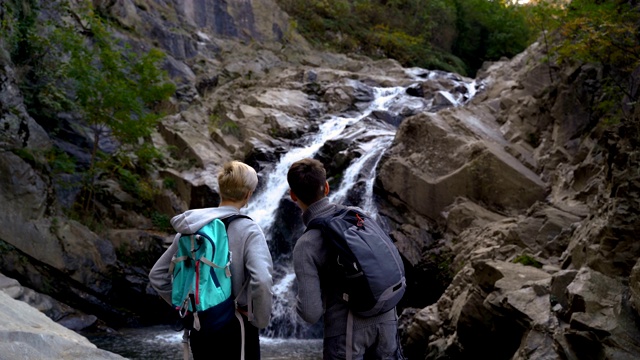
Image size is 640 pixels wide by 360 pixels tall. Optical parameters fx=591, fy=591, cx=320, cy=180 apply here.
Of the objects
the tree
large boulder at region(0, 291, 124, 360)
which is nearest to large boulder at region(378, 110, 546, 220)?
the tree

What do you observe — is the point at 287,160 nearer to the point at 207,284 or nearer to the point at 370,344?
the point at 207,284

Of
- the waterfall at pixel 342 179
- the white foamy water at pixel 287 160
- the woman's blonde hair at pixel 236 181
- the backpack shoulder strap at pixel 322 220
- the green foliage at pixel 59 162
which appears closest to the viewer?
the backpack shoulder strap at pixel 322 220

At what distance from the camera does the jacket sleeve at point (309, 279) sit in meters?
2.90

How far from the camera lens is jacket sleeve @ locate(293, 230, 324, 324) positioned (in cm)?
290

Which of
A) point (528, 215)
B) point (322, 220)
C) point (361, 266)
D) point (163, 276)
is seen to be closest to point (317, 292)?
point (361, 266)

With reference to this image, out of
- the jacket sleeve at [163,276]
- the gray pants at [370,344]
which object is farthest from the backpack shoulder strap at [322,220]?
the jacket sleeve at [163,276]

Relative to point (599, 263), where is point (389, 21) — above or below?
above

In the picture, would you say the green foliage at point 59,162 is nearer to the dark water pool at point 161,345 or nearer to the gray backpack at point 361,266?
the dark water pool at point 161,345

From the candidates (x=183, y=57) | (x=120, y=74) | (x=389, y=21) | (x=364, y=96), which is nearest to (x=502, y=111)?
(x=364, y=96)

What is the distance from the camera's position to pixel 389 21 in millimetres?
33812

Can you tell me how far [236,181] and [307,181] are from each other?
42 centimetres

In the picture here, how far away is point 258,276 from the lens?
3.00m

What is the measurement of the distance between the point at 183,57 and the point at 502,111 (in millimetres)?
13568

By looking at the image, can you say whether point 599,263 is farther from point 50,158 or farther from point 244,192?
point 50,158
